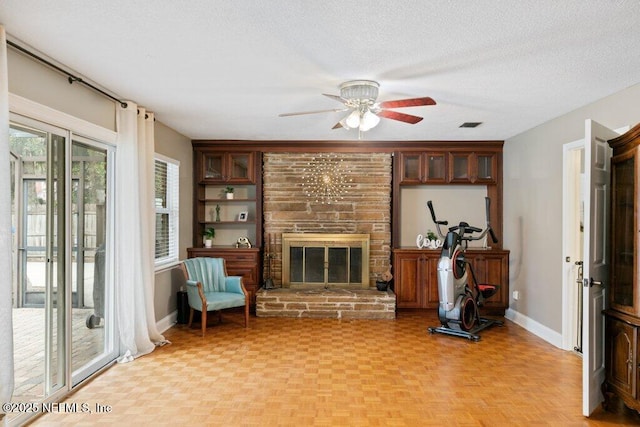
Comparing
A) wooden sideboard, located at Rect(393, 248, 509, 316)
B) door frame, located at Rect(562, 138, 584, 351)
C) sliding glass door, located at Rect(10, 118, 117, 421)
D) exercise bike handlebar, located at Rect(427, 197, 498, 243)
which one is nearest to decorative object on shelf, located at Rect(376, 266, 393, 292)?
wooden sideboard, located at Rect(393, 248, 509, 316)

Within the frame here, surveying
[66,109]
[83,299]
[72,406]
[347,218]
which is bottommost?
[72,406]

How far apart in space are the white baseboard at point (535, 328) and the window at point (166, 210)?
4612mm

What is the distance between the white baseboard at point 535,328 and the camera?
4.47m

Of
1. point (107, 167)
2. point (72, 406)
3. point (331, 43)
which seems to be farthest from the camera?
point (107, 167)

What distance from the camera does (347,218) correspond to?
6227 mm

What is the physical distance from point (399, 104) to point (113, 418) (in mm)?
3060

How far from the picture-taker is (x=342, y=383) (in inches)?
134

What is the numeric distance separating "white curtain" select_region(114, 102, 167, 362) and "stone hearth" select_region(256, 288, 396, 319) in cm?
174

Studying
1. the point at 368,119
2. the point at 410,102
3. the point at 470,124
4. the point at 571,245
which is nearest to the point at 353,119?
the point at 368,119

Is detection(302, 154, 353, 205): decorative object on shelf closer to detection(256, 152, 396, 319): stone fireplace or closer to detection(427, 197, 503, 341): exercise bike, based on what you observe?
detection(256, 152, 396, 319): stone fireplace

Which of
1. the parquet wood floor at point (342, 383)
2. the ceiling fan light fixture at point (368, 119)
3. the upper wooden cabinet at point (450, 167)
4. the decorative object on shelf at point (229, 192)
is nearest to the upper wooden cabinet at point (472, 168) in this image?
the upper wooden cabinet at point (450, 167)

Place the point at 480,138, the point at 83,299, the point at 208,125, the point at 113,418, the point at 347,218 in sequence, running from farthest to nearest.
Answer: the point at 347,218 < the point at 480,138 < the point at 208,125 < the point at 83,299 < the point at 113,418

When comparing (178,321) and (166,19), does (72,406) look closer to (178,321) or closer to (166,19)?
(178,321)

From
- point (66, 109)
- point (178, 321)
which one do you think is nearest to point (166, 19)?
point (66, 109)
